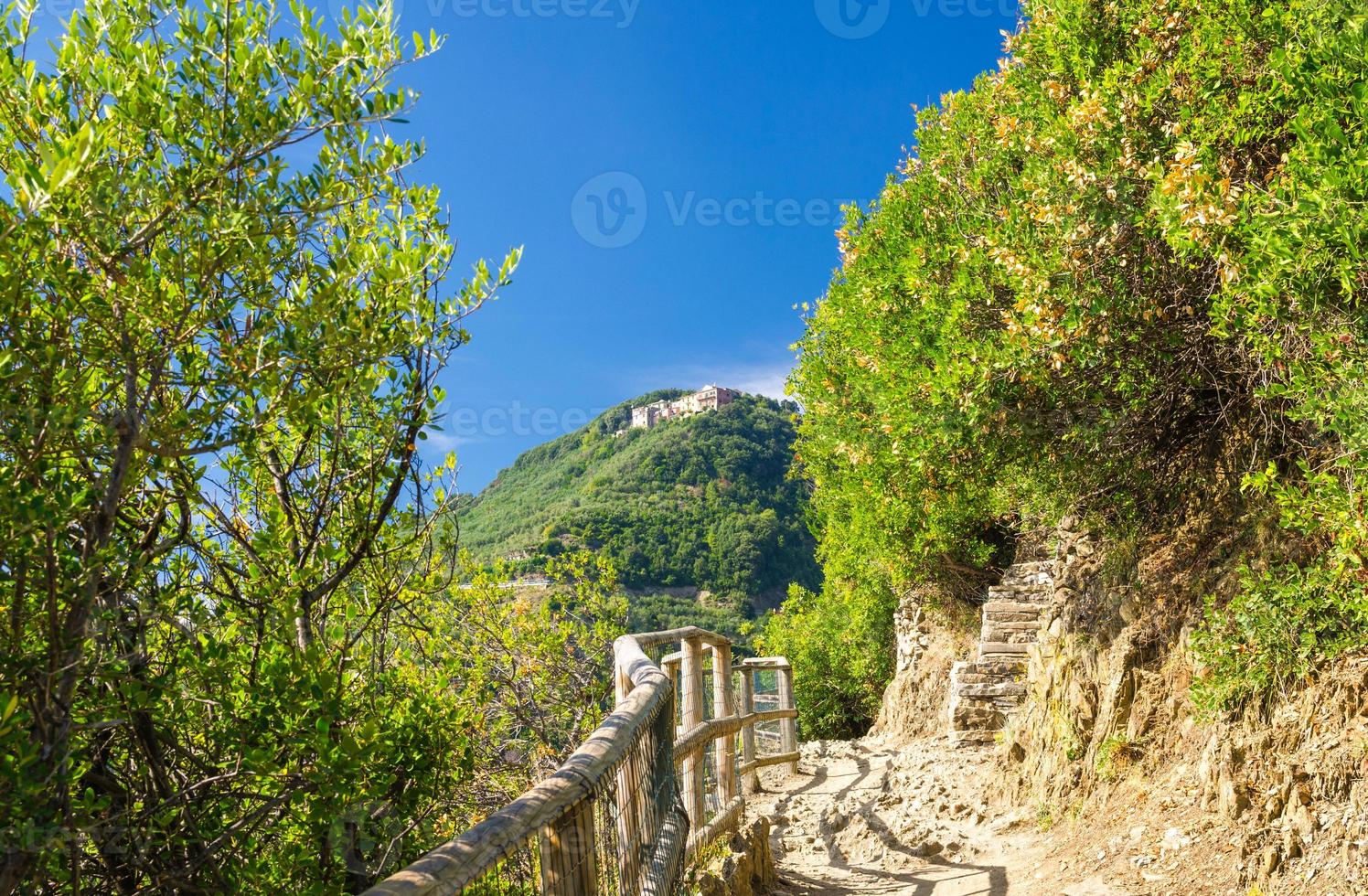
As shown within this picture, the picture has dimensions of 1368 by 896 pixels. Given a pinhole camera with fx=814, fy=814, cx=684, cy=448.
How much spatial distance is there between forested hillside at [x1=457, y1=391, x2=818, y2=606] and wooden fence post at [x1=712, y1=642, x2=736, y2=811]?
30498mm

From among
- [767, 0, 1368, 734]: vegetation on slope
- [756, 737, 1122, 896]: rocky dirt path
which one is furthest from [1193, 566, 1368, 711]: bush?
[756, 737, 1122, 896]: rocky dirt path

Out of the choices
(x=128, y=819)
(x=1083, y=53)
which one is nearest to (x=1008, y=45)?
(x=1083, y=53)

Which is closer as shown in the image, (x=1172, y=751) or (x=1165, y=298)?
(x=1165, y=298)

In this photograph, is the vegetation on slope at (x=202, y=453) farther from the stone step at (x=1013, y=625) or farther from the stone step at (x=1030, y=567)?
the stone step at (x=1030, y=567)

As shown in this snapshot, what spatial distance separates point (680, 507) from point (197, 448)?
2229 inches

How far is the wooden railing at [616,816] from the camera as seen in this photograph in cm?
155

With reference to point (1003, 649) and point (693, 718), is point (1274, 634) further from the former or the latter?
point (1003, 649)

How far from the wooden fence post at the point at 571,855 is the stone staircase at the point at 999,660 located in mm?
8545

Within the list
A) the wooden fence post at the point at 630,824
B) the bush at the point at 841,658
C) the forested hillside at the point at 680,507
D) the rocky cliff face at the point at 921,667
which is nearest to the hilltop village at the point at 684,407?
the forested hillside at the point at 680,507

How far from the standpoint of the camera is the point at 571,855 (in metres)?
2.08

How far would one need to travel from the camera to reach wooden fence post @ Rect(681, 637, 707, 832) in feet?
17.3

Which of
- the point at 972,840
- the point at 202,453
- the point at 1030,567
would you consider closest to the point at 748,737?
the point at 972,840

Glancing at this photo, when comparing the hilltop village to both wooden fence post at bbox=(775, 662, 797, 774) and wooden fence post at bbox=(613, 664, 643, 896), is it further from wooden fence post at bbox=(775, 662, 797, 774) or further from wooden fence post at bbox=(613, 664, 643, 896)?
wooden fence post at bbox=(613, 664, 643, 896)

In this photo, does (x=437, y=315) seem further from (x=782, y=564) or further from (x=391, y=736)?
(x=782, y=564)
